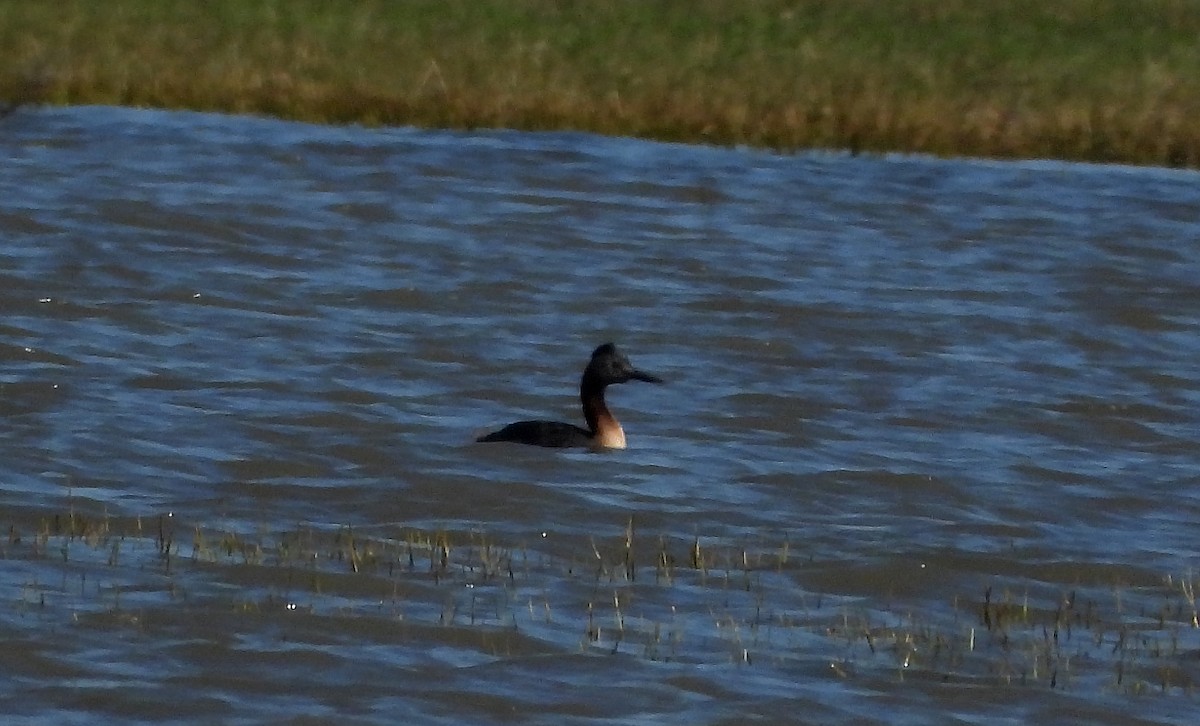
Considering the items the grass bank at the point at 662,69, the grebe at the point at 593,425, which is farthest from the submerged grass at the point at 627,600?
the grass bank at the point at 662,69

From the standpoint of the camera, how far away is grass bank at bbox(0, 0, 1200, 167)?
2348 cm

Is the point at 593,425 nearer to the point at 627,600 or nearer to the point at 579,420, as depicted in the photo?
the point at 579,420

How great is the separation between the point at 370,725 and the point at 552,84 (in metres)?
17.4

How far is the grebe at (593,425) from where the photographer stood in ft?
40.0

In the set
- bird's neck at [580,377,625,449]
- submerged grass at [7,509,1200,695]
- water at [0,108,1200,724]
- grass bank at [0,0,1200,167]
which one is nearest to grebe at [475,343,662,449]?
bird's neck at [580,377,625,449]

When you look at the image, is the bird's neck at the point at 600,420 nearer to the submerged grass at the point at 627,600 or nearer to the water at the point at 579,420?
the water at the point at 579,420

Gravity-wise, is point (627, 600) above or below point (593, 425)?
below

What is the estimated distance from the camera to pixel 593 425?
12.5 m

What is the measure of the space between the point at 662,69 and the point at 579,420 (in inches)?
493

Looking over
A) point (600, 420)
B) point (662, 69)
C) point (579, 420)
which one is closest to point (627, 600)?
point (600, 420)

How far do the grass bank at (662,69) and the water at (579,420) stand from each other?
0.60 metres

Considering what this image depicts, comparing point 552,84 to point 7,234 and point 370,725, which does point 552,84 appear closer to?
point 7,234

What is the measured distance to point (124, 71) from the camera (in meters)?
23.9

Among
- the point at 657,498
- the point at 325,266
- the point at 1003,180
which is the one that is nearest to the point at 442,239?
the point at 325,266
